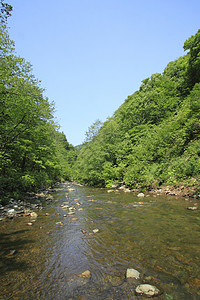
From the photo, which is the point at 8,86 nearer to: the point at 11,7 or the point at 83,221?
the point at 11,7

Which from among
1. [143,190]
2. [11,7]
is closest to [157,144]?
[143,190]

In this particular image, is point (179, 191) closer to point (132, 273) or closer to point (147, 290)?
point (132, 273)

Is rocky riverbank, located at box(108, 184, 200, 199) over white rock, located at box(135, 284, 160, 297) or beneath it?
beneath

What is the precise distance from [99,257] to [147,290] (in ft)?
5.78

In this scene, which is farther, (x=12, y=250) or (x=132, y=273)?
(x=12, y=250)

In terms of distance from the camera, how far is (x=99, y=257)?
14.6 ft

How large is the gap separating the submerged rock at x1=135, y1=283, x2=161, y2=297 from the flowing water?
0.32 ft

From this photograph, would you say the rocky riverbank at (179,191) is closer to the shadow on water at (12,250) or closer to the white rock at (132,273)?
the white rock at (132,273)

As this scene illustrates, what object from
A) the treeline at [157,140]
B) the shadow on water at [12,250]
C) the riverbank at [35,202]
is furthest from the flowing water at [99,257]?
the treeline at [157,140]

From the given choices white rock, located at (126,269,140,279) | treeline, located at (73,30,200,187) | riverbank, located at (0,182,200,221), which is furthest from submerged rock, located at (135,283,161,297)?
treeline, located at (73,30,200,187)

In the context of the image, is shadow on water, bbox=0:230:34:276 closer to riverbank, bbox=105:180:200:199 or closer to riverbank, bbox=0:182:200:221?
riverbank, bbox=0:182:200:221

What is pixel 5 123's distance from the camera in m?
11.6

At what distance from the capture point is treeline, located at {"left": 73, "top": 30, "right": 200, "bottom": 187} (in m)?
16.7

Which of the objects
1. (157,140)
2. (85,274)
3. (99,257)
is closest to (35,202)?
(99,257)
